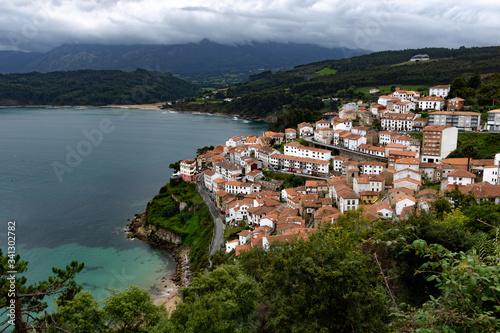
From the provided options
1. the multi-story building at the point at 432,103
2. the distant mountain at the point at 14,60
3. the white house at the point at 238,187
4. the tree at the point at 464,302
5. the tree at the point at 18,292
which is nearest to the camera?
the tree at the point at 464,302

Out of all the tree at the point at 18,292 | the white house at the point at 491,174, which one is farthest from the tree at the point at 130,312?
the white house at the point at 491,174

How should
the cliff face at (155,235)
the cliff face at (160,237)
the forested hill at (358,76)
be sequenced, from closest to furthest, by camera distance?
the cliff face at (160,237), the cliff face at (155,235), the forested hill at (358,76)

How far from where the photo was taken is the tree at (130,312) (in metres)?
6.39

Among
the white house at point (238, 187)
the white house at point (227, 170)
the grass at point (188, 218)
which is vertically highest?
the white house at point (227, 170)

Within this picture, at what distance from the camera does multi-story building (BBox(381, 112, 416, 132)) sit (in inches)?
1086

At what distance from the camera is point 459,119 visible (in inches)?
971

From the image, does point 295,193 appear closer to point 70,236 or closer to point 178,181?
point 178,181

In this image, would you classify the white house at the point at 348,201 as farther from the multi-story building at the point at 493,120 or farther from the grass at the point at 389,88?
the grass at the point at 389,88

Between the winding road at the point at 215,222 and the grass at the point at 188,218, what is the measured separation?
27 cm

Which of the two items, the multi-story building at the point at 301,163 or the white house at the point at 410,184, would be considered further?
the multi-story building at the point at 301,163

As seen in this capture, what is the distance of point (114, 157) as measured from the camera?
37.9 m

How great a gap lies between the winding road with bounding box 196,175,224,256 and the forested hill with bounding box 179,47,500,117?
99.2 feet

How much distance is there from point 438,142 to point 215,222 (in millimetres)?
14115

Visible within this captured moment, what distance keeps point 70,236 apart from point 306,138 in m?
20.5
